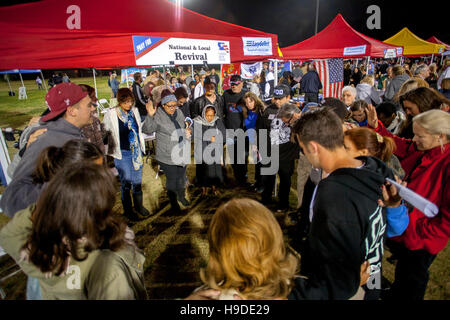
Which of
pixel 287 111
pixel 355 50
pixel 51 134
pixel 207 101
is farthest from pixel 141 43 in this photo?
pixel 355 50

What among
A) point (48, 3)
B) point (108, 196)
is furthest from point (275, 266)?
point (48, 3)

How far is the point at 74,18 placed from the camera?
2963 millimetres

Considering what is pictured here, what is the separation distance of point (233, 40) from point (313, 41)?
7.21 m

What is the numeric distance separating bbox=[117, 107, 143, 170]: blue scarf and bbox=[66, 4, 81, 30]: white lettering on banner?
120 cm

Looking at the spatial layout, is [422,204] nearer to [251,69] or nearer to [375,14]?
[251,69]

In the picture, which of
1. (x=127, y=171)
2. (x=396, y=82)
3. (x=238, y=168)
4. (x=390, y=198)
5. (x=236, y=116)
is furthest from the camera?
(x=396, y=82)

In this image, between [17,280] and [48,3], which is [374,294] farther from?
[48,3]

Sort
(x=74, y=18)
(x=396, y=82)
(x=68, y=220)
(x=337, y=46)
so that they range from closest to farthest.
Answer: (x=68, y=220), (x=74, y=18), (x=396, y=82), (x=337, y=46)

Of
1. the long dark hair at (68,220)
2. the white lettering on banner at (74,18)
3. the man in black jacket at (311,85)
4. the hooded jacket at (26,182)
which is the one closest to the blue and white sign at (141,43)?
the white lettering on banner at (74,18)

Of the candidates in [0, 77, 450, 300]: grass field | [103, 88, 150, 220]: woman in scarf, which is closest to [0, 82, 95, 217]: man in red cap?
[103, 88, 150, 220]: woman in scarf

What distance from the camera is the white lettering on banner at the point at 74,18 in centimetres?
289

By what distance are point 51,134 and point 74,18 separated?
70.0 inches

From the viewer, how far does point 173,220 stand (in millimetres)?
4285
